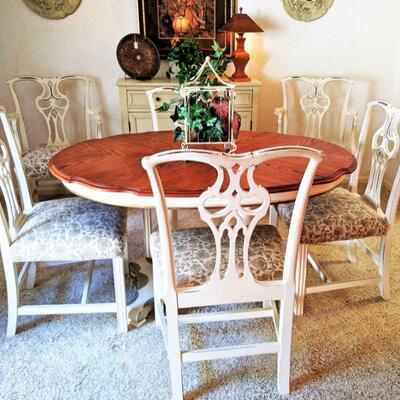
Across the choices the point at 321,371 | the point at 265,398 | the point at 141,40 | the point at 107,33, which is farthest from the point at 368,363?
the point at 107,33

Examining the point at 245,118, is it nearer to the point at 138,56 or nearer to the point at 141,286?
the point at 138,56

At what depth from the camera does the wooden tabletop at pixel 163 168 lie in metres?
1.52

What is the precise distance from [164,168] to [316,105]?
6.35ft

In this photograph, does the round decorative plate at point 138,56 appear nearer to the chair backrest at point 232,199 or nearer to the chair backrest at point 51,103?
the chair backrest at point 51,103

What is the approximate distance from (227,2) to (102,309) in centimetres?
246

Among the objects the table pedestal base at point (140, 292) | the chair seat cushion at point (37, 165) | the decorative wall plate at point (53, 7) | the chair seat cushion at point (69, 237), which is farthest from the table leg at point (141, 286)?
the decorative wall plate at point (53, 7)

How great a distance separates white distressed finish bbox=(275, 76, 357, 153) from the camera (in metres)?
3.12

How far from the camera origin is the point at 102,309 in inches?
72.6

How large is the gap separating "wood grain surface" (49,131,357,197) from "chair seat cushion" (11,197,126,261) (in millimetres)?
235

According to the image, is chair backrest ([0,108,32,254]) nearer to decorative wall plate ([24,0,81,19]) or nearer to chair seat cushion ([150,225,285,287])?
chair seat cushion ([150,225,285,287])

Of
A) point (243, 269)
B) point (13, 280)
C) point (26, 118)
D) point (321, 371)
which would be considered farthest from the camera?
point (26, 118)

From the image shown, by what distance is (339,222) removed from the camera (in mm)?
1863

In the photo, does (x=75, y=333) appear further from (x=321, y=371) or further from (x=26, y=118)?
(x=26, y=118)

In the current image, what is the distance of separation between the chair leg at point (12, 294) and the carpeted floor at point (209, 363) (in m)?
0.05
